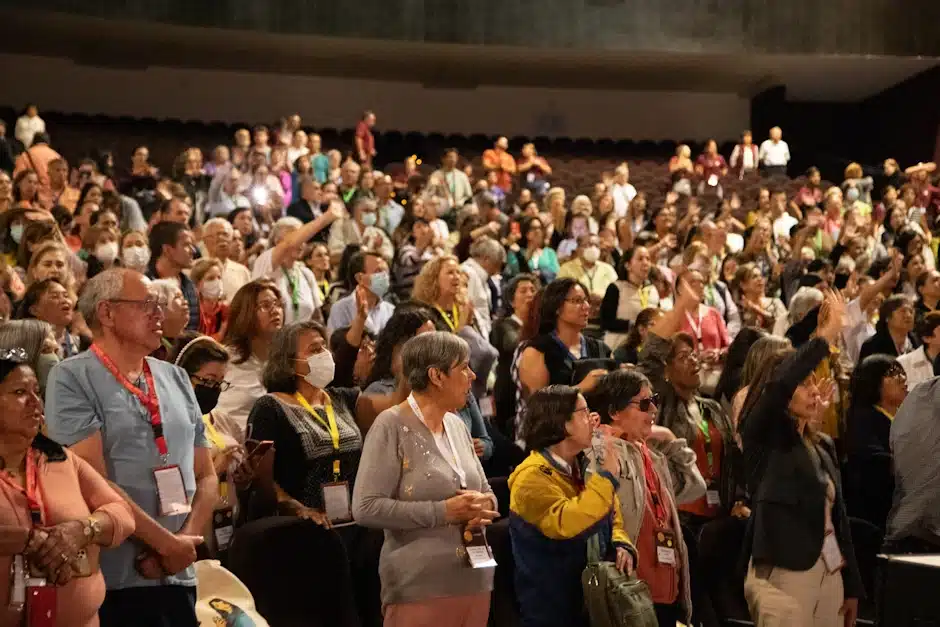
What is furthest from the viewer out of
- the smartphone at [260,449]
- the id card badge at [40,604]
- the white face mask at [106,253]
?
the white face mask at [106,253]

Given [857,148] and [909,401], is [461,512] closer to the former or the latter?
[909,401]

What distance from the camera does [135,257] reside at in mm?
6230

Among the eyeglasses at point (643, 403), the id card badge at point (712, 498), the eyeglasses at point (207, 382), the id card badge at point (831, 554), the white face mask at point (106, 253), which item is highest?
the white face mask at point (106, 253)

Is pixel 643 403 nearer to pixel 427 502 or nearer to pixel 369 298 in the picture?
pixel 427 502

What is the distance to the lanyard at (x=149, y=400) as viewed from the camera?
9.19 ft

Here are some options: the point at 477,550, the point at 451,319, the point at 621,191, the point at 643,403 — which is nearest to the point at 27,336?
the point at 477,550

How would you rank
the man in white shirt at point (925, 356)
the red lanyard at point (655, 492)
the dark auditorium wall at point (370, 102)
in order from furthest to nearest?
Answer: the dark auditorium wall at point (370, 102), the man in white shirt at point (925, 356), the red lanyard at point (655, 492)

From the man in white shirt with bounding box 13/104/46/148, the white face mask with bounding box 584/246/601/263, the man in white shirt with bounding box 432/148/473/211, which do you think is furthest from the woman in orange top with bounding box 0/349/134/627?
the man in white shirt with bounding box 13/104/46/148

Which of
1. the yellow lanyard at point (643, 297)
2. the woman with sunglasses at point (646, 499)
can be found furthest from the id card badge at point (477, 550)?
the yellow lanyard at point (643, 297)

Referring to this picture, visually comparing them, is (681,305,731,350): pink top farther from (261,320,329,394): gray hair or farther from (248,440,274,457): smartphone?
(248,440,274,457): smartphone

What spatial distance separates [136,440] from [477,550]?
98cm

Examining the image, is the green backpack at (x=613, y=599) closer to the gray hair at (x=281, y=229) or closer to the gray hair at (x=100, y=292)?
the gray hair at (x=100, y=292)

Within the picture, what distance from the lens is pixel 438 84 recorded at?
1852 cm

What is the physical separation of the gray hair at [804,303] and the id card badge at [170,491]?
4210 mm
